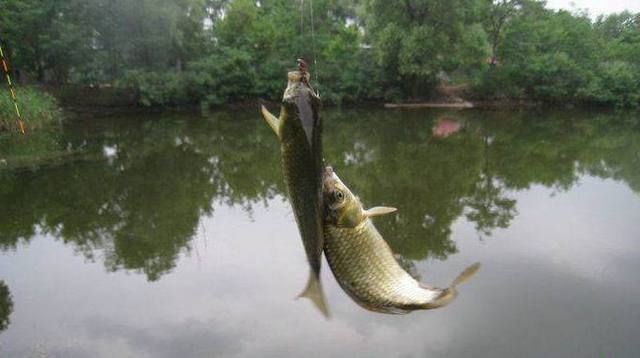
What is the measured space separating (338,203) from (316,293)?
26 centimetres

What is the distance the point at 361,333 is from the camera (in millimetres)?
5738

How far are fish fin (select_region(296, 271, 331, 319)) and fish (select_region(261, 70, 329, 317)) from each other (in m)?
0.05

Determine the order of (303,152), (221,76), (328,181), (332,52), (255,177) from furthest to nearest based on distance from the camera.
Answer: (332,52), (221,76), (255,177), (328,181), (303,152)

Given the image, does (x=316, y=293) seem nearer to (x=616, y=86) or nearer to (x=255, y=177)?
(x=255, y=177)

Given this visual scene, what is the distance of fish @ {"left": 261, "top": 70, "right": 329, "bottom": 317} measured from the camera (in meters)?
1.24

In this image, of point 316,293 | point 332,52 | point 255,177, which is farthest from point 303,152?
point 332,52

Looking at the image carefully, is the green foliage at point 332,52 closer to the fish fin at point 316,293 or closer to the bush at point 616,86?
the bush at point 616,86

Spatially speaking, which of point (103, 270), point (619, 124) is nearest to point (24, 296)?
point (103, 270)

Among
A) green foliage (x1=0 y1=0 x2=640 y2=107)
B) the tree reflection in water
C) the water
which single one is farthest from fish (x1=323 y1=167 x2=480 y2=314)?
green foliage (x1=0 y1=0 x2=640 y2=107)

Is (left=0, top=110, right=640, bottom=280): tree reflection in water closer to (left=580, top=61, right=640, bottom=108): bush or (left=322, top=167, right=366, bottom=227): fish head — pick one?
(left=322, top=167, right=366, bottom=227): fish head

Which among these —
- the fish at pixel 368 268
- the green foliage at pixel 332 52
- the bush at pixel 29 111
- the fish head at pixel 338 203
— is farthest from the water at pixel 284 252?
the green foliage at pixel 332 52

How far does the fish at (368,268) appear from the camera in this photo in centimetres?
145

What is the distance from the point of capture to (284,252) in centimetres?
807

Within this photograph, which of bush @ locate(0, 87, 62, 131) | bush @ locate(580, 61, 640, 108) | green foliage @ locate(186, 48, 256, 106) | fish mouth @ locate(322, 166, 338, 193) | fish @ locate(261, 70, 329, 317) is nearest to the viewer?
fish @ locate(261, 70, 329, 317)
